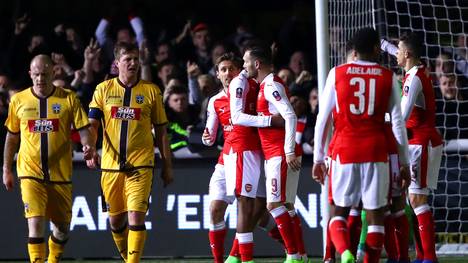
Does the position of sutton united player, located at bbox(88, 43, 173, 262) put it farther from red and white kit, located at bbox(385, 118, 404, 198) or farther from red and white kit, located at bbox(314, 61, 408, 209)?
red and white kit, located at bbox(385, 118, 404, 198)

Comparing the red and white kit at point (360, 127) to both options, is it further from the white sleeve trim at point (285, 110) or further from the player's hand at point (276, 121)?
the player's hand at point (276, 121)

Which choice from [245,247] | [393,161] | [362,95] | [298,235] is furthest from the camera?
[298,235]

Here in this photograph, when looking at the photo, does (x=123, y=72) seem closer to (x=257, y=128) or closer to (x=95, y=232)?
(x=257, y=128)

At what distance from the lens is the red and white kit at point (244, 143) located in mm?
10945

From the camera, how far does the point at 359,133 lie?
9609 mm

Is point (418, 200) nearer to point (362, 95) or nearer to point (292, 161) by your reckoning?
point (292, 161)

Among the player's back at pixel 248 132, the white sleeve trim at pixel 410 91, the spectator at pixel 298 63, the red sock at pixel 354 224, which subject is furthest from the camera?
the spectator at pixel 298 63

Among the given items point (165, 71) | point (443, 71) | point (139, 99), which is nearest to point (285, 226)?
point (139, 99)

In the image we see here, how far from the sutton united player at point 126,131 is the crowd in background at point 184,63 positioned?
104 inches

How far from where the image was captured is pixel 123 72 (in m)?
11.3

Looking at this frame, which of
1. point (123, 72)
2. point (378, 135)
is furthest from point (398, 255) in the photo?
point (123, 72)

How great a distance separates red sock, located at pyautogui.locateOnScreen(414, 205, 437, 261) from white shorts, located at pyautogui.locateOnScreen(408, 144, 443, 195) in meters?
0.17

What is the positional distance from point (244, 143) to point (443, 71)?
4.09 meters

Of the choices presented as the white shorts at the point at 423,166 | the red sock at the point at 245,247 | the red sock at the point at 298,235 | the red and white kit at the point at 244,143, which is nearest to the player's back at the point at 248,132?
the red and white kit at the point at 244,143
